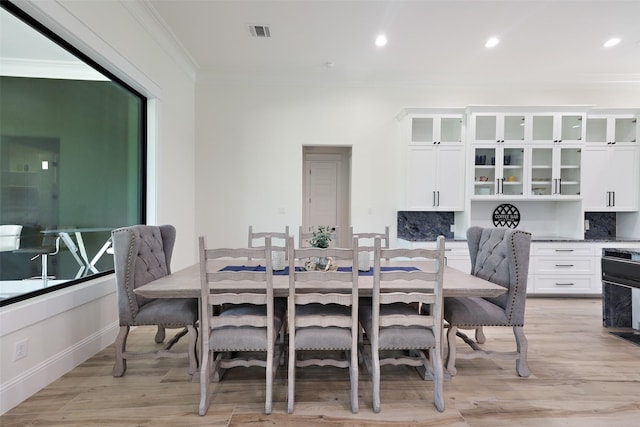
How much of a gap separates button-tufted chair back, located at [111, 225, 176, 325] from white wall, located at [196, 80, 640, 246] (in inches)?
86.3

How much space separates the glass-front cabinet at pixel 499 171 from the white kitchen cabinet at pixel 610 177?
2.89 feet

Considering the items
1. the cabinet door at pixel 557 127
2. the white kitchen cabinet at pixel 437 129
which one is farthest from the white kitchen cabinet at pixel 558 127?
the white kitchen cabinet at pixel 437 129

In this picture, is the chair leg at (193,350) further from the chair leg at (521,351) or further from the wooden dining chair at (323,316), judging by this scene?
the chair leg at (521,351)

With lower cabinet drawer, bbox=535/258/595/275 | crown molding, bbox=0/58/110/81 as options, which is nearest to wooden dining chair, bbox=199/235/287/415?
crown molding, bbox=0/58/110/81

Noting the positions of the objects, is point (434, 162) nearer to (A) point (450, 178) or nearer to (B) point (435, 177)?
(B) point (435, 177)

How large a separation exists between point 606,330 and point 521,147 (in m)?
2.44

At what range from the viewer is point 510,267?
233 centimetres

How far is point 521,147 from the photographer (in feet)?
14.6

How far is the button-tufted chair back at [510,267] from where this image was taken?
2289 mm

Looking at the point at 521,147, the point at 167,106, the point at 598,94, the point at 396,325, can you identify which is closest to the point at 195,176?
the point at 167,106

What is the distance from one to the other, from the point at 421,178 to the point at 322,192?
203 cm

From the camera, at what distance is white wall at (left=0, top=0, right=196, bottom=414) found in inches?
78.7

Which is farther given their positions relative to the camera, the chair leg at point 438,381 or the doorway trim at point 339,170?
the doorway trim at point 339,170

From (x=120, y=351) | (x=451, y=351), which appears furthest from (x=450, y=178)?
(x=120, y=351)
